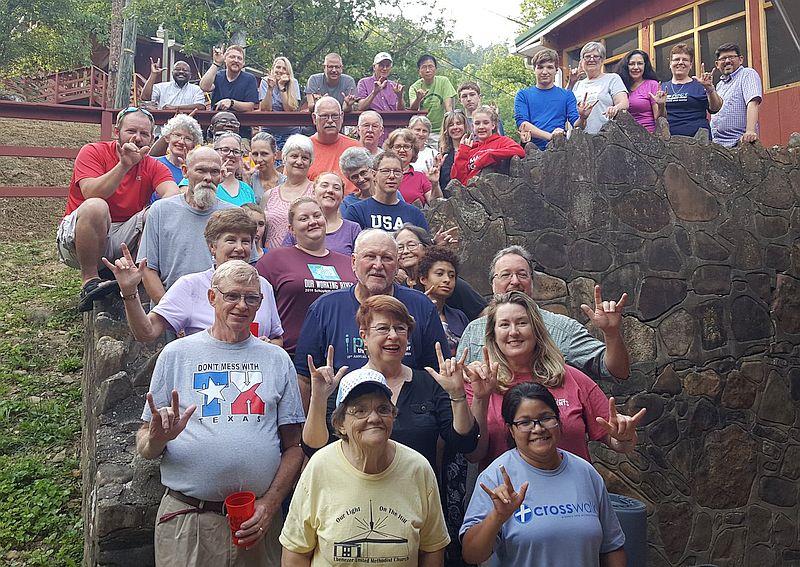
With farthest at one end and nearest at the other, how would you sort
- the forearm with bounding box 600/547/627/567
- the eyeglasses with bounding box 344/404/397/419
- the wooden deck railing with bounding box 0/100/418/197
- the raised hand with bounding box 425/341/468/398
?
the wooden deck railing with bounding box 0/100/418/197, the raised hand with bounding box 425/341/468/398, the forearm with bounding box 600/547/627/567, the eyeglasses with bounding box 344/404/397/419

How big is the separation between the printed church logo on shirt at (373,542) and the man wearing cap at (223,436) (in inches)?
21.2

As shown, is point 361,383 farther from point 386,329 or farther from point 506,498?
point 506,498

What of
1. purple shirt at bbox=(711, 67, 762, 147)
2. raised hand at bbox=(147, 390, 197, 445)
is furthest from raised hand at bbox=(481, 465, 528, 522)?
purple shirt at bbox=(711, 67, 762, 147)

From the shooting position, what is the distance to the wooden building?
8.78 metres

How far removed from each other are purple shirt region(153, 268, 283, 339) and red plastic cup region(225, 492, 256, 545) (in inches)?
35.4

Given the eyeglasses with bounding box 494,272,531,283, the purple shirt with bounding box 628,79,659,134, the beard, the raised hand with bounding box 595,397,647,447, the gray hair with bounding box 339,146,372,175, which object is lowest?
the raised hand with bounding box 595,397,647,447

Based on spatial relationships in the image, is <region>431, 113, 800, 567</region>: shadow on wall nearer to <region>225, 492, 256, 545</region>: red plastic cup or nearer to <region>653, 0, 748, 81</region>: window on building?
<region>653, 0, 748, 81</region>: window on building

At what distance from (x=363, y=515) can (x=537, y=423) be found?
744 millimetres

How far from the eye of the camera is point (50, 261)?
9.72 meters

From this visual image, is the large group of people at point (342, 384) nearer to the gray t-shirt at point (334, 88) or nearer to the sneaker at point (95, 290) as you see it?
the sneaker at point (95, 290)

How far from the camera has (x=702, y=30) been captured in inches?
387

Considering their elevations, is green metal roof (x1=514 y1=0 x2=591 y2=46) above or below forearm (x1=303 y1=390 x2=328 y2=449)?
above

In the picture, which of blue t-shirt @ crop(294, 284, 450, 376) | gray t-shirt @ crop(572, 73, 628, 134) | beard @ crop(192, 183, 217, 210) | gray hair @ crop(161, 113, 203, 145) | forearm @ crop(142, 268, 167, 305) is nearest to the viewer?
blue t-shirt @ crop(294, 284, 450, 376)

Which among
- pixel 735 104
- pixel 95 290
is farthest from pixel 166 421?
pixel 735 104
